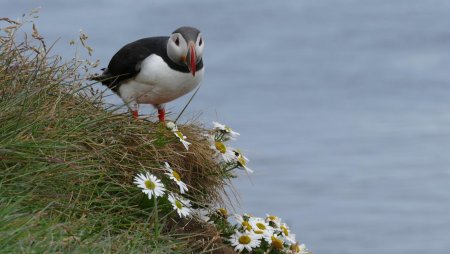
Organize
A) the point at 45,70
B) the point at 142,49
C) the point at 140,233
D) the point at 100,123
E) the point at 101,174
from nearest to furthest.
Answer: the point at 140,233 < the point at 101,174 < the point at 100,123 < the point at 45,70 < the point at 142,49

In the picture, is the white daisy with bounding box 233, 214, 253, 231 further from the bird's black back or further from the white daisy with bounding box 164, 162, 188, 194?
the bird's black back

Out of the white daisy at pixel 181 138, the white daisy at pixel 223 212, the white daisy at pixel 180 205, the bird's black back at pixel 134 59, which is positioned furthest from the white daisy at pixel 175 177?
the bird's black back at pixel 134 59

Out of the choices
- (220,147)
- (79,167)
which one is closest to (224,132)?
(220,147)

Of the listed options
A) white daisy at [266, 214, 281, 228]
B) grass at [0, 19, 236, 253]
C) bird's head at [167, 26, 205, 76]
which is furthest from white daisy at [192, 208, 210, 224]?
bird's head at [167, 26, 205, 76]

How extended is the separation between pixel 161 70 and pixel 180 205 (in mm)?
1579

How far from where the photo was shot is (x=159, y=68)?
859 cm

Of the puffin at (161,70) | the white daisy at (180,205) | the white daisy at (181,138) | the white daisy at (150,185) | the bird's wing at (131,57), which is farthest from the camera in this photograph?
the bird's wing at (131,57)

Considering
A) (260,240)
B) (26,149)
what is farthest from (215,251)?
(26,149)

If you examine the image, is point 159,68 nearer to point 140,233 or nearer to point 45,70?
point 45,70

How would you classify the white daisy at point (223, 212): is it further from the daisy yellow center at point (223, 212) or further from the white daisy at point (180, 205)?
the white daisy at point (180, 205)

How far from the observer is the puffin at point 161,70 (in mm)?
8492

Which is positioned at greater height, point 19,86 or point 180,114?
point 180,114

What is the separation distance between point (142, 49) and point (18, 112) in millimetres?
1988

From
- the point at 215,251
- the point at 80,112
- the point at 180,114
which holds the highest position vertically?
the point at 180,114
